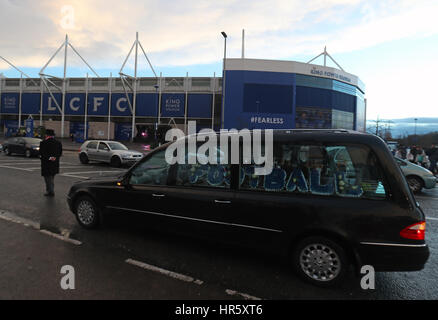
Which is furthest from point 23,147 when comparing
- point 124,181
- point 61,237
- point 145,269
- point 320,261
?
point 320,261

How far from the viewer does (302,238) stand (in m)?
3.27

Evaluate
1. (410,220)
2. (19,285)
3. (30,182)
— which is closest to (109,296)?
(19,285)

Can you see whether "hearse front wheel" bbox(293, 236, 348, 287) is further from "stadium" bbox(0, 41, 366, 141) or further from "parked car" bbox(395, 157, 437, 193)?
"stadium" bbox(0, 41, 366, 141)

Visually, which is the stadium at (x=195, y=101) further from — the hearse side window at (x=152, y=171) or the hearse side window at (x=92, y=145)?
the hearse side window at (x=152, y=171)

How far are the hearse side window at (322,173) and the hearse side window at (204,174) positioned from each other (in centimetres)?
25

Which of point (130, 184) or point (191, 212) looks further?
point (130, 184)

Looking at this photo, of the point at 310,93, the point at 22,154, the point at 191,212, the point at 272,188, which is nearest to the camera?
the point at 272,188

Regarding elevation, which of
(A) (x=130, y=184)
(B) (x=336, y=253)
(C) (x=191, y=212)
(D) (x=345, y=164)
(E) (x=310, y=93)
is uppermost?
(E) (x=310, y=93)

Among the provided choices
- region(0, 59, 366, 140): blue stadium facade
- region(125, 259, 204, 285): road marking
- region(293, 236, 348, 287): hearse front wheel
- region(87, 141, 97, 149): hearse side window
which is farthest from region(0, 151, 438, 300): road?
region(0, 59, 366, 140): blue stadium facade

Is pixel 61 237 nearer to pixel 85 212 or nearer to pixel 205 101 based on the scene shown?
pixel 85 212

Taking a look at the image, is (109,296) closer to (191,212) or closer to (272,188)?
(191,212)

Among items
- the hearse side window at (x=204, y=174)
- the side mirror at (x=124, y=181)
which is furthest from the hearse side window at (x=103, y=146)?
the hearse side window at (x=204, y=174)

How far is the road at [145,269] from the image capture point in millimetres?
2984
